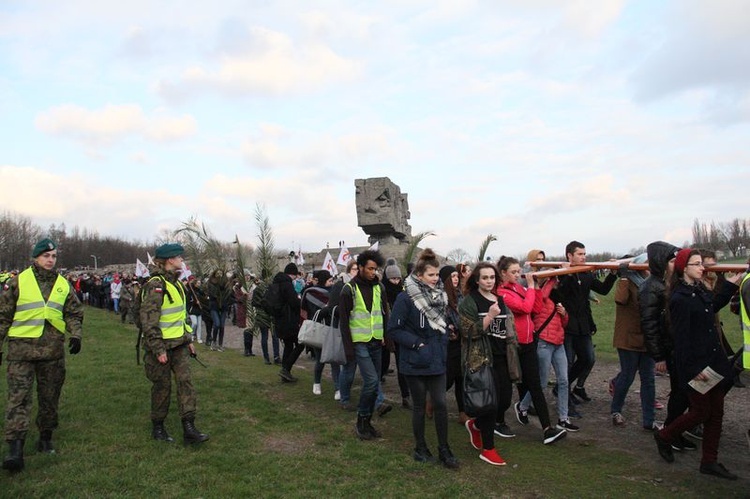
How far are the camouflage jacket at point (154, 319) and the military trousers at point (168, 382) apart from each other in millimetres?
96

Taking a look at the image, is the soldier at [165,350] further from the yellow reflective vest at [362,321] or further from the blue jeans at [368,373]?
the yellow reflective vest at [362,321]

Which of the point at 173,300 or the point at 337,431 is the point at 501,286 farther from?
the point at 173,300

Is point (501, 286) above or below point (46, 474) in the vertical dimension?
above

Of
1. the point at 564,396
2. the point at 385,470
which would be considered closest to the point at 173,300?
the point at 385,470

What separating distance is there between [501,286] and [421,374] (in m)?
1.58

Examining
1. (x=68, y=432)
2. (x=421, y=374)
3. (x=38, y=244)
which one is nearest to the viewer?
(x=421, y=374)

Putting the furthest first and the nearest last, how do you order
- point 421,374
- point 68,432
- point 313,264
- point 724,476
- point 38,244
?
point 313,264
point 68,432
point 38,244
point 421,374
point 724,476

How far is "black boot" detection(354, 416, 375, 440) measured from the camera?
20.3ft

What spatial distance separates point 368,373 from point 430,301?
133 centimetres

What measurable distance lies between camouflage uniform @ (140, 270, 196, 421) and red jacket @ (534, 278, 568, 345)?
3.98 metres

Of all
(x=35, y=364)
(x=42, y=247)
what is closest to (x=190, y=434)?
(x=35, y=364)

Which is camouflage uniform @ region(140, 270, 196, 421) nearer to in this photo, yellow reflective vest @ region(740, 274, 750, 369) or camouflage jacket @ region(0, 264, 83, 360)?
camouflage jacket @ region(0, 264, 83, 360)

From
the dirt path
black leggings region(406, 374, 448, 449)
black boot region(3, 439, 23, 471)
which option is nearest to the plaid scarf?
black leggings region(406, 374, 448, 449)

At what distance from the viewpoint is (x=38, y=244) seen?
18.7ft
